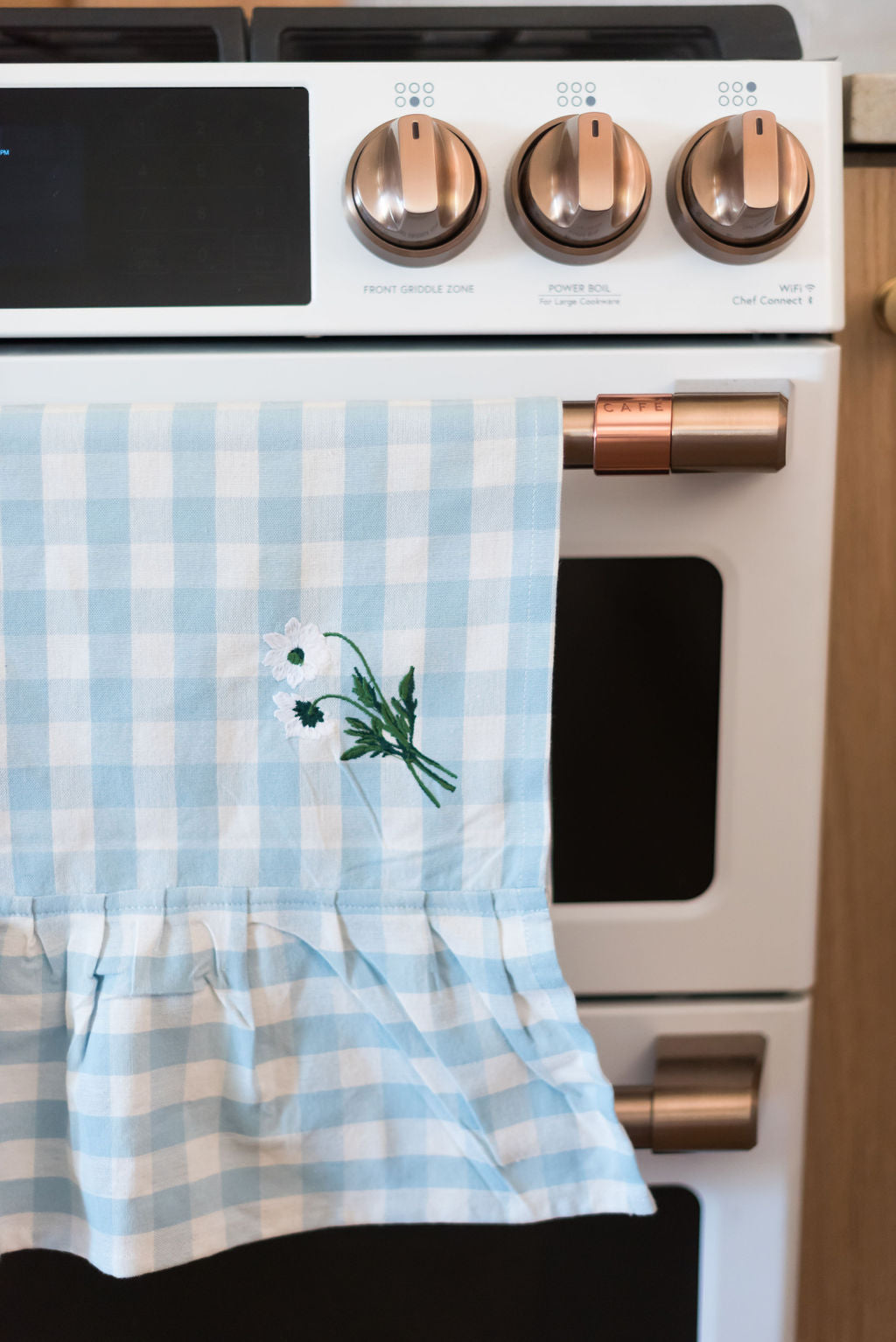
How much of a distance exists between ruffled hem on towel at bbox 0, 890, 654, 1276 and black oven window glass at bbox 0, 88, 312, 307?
274 millimetres

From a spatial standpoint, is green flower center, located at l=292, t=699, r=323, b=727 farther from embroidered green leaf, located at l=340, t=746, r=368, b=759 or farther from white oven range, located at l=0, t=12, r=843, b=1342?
white oven range, located at l=0, t=12, r=843, b=1342

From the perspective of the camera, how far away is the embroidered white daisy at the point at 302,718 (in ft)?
1.43

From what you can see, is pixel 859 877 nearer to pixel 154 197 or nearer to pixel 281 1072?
pixel 281 1072

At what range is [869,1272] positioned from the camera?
604 mm

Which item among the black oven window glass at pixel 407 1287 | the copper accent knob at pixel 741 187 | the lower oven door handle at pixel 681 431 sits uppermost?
the copper accent knob at pixel 741 187

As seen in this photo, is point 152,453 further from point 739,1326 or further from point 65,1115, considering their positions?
point 739,1326

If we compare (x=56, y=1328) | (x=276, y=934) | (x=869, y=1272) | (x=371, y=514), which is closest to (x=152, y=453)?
(x=371, y=514)

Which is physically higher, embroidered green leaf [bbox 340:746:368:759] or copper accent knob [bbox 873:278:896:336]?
copper accent knob [bbox 873:278:896:336]

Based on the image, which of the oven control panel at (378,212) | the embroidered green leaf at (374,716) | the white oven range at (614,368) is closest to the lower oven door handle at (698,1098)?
the white oven range at (614,368)

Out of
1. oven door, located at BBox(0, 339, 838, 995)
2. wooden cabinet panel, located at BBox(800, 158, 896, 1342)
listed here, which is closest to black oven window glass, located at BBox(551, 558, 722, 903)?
oven door, located at BBox(0, 339, 838, 995)

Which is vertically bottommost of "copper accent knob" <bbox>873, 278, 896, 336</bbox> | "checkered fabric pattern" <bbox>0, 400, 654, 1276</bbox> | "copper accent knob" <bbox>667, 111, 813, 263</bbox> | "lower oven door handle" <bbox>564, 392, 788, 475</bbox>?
"checkered fabric pattern" <bbox>0, 400, 654, 1276</bbox>

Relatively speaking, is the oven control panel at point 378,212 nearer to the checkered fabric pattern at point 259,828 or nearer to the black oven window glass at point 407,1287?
the checkered fabric pattern at point 259,828

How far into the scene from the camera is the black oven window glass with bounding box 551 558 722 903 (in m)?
0.49

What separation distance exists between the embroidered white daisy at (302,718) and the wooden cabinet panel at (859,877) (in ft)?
0.99
